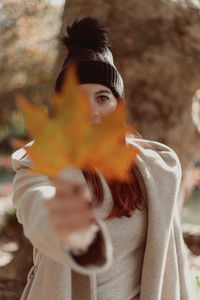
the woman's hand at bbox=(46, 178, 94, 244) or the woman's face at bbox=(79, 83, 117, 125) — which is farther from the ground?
the woman's hand at bbox=(46, 178, 94, 244)

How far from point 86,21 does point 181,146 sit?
1828mm

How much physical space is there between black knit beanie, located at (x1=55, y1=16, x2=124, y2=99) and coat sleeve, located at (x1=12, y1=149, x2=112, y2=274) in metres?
0.39

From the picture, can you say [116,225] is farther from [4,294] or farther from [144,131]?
[4,294]

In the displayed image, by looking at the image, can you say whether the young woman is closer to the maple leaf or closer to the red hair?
the red hair

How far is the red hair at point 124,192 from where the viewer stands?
1.05 metres

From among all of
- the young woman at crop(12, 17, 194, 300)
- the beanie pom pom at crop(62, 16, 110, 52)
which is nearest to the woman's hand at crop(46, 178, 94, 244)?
the young woman at crop(12, 17, 194, 300)

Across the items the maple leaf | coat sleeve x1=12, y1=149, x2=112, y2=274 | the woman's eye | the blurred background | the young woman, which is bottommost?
the blurred background

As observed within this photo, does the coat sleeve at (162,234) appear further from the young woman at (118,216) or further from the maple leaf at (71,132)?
the maple leaf at (71,132)

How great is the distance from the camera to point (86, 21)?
3.67 ft

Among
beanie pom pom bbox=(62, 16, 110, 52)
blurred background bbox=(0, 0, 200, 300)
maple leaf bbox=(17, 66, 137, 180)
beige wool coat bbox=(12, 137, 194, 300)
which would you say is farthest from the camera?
blurred background bbox=(0, 0, 200, 300)

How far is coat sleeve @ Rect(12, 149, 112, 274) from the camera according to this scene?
22.2 inches

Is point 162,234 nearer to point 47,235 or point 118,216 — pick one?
point 118,216

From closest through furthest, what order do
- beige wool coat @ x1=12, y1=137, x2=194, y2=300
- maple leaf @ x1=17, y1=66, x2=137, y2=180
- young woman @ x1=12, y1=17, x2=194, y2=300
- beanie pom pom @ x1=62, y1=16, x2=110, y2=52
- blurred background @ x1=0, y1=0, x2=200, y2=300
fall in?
maple leaf @ x1=17, y1=66, x2=137, y2=180
beige wool coat @ x1=12, y1=137, x2=194, y2=300
young woman @ x1=12, y1=17, x2=194, y2=300
beanie pom pom @ x1=62, y1=16, x2=110, y2=52
blurred background @ x1=0, y1=0, x2=200, y2=300

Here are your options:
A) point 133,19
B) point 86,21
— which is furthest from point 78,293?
point 133,19
